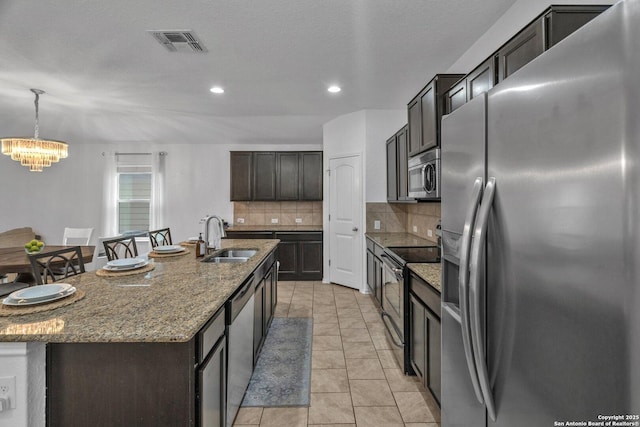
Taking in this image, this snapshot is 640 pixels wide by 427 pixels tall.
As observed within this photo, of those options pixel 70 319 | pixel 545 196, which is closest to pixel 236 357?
pixel 70 319

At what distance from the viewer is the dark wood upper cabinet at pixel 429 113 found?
225cm

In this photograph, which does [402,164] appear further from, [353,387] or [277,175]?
[277,175]

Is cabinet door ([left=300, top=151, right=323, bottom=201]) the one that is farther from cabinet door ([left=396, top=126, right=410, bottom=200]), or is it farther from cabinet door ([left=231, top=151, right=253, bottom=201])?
cabinet door ([left=396, top=126, right=410, bottom=200])

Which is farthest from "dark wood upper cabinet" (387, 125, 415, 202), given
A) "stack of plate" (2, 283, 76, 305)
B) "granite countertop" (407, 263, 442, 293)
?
"stack of plate" (2, 283, 76, 305)

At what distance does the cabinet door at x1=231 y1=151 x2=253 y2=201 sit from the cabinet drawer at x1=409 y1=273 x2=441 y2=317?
4011 millimetres

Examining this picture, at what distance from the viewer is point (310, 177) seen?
18.0 ft

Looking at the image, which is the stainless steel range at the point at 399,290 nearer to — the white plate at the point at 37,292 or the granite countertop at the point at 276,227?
the white plate at the point at 37,292

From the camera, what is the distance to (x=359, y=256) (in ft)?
14.5

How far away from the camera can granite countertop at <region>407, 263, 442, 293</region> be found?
65.2 inches

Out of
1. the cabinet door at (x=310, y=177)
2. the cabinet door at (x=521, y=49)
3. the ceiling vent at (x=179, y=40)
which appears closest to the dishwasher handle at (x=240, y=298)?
A: the cabinet door at (x=521, y=49)

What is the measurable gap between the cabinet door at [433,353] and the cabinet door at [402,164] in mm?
1817

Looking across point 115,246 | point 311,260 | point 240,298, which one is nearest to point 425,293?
point 240,298

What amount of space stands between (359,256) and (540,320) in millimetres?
3750

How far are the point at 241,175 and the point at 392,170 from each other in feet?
9.44
